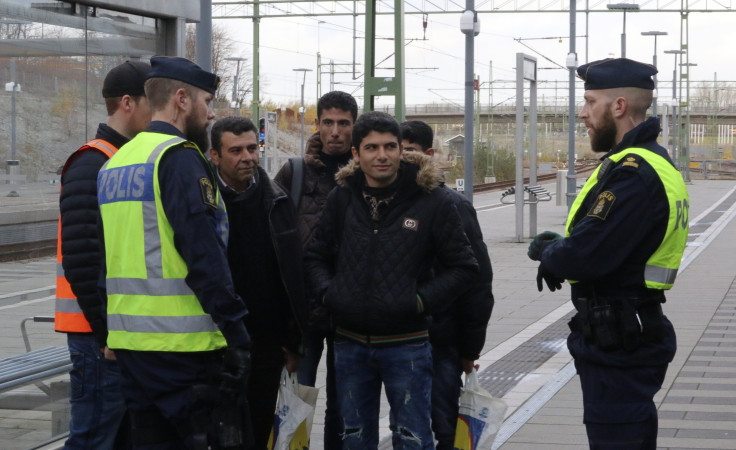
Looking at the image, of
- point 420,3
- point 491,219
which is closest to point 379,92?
point 491,219

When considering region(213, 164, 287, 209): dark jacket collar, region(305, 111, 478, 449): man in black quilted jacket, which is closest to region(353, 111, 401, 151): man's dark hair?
region(305, 111, 478, 449): man in black quilted jacket

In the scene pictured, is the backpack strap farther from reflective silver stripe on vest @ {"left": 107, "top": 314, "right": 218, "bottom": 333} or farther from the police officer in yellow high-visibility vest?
reflective silver stripe on vest @ {"left": 107, "top": 314, "right": 218, "bottom": 333}

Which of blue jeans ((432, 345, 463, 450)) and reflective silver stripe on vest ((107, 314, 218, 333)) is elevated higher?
reflective silver stripe on vest ((107, 314, 218, 333))

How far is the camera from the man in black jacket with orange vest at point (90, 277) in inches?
162

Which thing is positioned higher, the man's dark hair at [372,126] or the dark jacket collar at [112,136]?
the man's dark hair at [372,126]

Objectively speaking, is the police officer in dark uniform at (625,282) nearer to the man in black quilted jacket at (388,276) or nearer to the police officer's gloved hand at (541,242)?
the police officer's gloved hand at (541,242)

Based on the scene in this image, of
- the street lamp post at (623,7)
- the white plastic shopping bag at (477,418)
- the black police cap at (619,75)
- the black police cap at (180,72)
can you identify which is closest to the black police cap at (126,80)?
the black police cap at (180,72)

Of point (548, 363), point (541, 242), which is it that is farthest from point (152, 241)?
point (548, 363)

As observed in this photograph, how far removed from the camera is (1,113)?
5.84 m

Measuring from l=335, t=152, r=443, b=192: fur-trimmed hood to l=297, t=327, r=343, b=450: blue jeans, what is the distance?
827 mm

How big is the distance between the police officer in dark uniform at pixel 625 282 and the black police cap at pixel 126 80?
1.74 meters

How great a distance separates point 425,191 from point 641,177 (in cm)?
93

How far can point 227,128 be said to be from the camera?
4664 mm

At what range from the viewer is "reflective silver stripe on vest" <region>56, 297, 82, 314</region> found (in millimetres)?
4348
